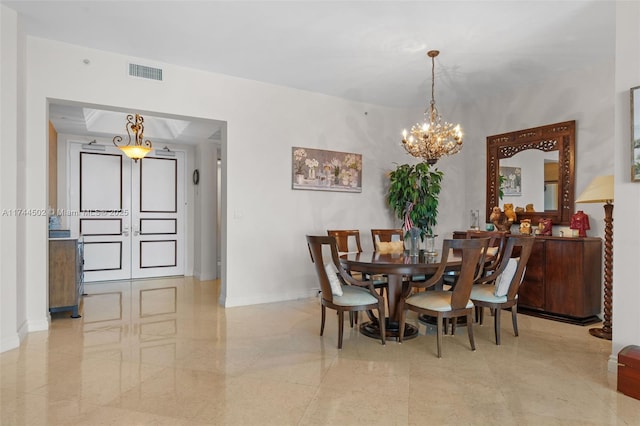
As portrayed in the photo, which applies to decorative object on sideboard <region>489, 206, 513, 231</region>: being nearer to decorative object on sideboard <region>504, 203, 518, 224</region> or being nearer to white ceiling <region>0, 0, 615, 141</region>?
decorative object on sideboard <region>504, 203, 518, 224</region>

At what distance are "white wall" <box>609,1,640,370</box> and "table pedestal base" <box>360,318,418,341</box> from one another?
1524mm

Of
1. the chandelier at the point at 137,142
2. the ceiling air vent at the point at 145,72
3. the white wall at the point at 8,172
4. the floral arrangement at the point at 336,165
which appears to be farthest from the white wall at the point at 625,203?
the chandelier at the point at 137,142

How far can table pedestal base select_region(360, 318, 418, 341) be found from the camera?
3629mm

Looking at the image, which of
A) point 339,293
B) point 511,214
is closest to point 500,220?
point 511,214

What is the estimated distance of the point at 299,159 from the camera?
5.46 metres

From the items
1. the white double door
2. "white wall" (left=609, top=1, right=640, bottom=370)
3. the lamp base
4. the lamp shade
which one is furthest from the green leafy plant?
the white double door

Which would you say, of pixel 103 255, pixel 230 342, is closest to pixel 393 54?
pixel 230 342

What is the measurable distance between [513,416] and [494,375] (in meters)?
0.59

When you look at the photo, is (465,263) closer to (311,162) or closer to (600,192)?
(600,192)

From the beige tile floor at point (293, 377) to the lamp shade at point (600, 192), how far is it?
1308 mm

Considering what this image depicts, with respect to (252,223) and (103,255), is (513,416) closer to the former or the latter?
(252,223)

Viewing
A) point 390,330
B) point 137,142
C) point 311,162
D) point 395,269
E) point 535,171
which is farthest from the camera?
point 137,142

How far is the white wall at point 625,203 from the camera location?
2.72 metres

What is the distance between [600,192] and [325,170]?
10.7 ft
